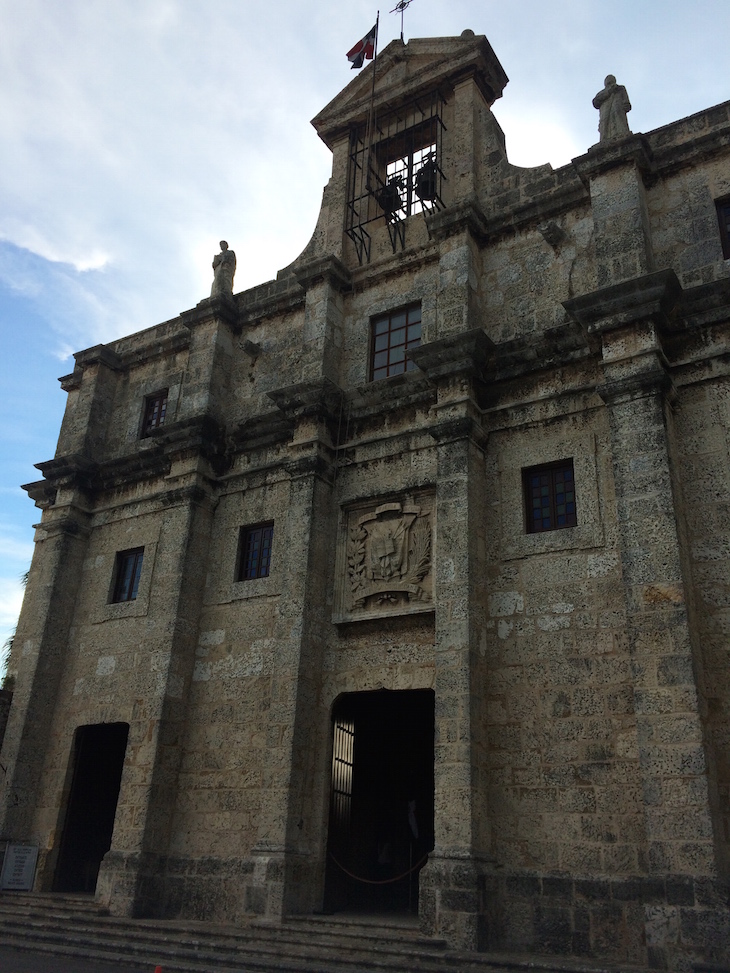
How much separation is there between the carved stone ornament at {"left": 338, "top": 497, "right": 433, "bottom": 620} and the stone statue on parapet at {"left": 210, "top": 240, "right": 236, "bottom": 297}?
6816 millimetres

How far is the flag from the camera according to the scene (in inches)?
676

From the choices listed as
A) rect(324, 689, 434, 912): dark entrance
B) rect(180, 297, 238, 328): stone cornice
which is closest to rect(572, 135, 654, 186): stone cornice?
rect(180, 297, 238, 328): stone cornice

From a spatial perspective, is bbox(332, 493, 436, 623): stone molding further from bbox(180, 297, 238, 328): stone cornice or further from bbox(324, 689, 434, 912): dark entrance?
bbox(180, 297, 238, 328): stone cornice

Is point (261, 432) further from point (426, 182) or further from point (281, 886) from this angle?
point (281, 886)

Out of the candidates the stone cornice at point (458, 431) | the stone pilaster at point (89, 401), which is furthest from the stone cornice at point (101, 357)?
the stone cornice at point (458, 431)

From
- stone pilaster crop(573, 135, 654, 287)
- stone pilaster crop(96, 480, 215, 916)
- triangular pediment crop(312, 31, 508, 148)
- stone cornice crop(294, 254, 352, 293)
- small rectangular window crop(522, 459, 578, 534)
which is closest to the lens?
small rectangular window crop(522, 459, 578, 534)

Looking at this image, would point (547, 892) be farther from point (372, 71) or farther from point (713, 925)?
point (372, 71)

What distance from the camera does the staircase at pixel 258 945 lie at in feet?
29.6

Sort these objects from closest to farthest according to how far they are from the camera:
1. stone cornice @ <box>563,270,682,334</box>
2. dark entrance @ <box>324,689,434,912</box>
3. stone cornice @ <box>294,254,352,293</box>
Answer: stone cornice @ <box>563,270,682,334</box>, dark entrance @ <box>324,689,434,912</box>, stone cornice @ <box>294,254,352,293</box>

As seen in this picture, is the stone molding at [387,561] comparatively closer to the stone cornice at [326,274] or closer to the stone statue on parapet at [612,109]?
the stone cornice at [326,274]

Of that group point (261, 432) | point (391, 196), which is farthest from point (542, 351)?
point (391, 196)

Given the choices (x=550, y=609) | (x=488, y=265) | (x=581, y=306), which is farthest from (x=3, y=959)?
(x=488, y=265)

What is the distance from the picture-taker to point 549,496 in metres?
11.9

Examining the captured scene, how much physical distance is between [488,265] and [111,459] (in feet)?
28.5
